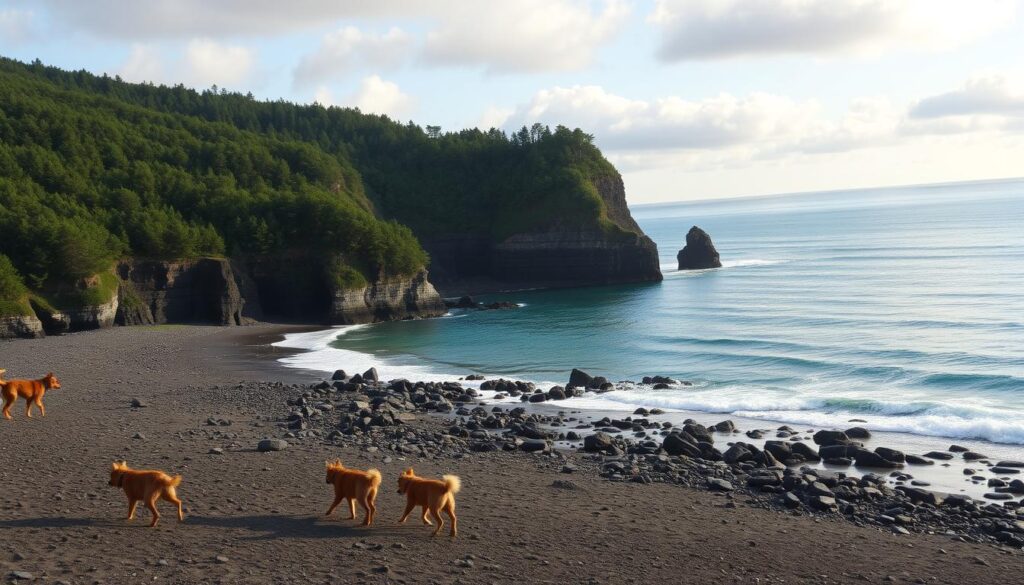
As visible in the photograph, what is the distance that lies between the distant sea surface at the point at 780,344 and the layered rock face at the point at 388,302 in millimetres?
3334

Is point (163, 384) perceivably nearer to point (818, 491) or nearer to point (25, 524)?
point (25, 524)

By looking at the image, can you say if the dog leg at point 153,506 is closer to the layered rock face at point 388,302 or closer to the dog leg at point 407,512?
the dog leg at point 407,512

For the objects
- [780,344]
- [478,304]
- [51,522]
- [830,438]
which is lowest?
[830,438]

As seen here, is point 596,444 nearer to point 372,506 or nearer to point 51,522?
point 372,506

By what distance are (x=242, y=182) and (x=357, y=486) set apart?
8699cm

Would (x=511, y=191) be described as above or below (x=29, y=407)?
above

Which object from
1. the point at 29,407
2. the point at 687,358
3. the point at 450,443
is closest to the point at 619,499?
the point at 450,443

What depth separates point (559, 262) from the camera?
4491 inches

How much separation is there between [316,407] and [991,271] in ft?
259

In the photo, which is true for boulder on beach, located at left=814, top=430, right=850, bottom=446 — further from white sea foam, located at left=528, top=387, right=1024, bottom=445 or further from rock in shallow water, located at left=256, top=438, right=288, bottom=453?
rock in shallow water, located at left=256, top=438, right=288, bottom=453

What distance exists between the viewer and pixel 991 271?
88000 mm

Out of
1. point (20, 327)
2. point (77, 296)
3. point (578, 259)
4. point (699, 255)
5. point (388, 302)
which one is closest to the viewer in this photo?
point (20, 327)

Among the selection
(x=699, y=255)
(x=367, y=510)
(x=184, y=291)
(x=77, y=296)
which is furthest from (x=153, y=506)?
(x=699, y=255)

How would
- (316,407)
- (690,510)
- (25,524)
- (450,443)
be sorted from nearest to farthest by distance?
1. (25,524)
2. (690,510)
3. (450,443)
4. (316,407)
